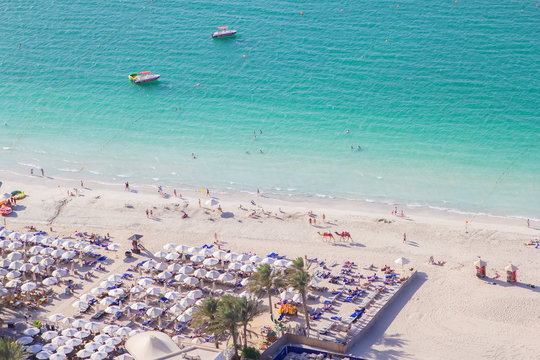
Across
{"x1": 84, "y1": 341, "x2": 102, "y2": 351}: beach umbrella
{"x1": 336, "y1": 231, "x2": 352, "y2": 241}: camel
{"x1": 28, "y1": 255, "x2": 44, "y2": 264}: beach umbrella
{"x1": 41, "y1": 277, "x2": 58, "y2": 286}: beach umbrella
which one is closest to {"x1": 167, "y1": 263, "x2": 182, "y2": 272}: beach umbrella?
{"x1": 41, "y1": 277, "x2": 58, "y2": 286}: beach umbrella

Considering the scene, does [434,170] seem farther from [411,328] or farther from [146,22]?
[146,22]

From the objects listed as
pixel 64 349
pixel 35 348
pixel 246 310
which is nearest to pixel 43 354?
pixel 35 348

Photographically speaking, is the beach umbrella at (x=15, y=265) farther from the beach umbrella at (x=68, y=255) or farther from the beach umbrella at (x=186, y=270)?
the beach umbrella at (x=186, y=270)

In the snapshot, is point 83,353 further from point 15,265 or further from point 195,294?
point 15,265

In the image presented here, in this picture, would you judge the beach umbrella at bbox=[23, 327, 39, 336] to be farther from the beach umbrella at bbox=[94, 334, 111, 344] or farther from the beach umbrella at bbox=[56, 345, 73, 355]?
the beach umbrella at bbox=[94, 334, 111, 344]

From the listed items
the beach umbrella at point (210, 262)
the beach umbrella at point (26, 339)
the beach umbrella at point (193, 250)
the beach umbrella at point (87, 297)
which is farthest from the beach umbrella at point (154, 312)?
→ the beach umbrella at point (193, 250)

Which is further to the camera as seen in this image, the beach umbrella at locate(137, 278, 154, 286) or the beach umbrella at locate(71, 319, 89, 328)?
the beach umbrella at locate(137, 278, 154, 286)

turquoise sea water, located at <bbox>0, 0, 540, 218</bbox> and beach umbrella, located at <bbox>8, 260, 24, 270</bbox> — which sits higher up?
turquoise sea water, located at <bbox>0, 0, 540, 218</bbox>
